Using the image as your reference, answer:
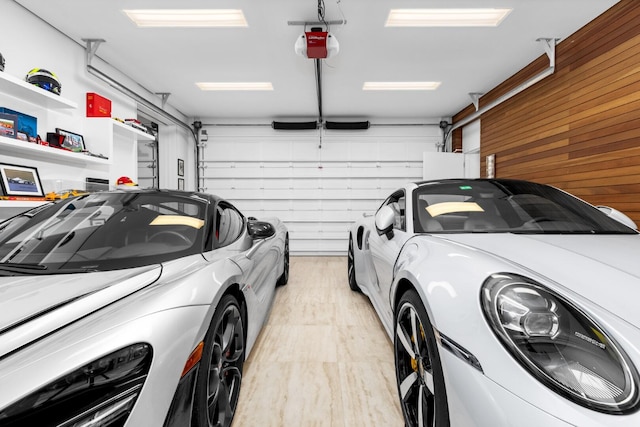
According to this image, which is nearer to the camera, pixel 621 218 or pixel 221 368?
pixel 221 368

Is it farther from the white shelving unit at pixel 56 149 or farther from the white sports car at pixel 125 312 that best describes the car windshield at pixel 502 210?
the white shelving unit at pixel 56 149

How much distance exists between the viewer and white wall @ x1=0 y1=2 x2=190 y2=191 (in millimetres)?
3062

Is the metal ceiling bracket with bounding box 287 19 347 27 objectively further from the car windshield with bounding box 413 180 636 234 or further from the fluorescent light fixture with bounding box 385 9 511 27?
the car windshield with bounding box 413 180 636 234

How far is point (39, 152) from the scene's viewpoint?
10.3 ft

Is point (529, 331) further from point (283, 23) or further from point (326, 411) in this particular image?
point (283, 23)

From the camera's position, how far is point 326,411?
5.09 feet

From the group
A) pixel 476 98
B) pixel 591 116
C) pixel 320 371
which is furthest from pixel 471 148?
pixel 320 371

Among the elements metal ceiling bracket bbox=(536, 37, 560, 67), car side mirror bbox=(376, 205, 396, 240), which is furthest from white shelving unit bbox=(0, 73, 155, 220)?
metal ceiling bracket bbox=(536, 37, 560, 67)

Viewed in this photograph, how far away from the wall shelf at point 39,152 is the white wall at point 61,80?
0.15ft

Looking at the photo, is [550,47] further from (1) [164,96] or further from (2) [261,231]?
(1) [164,96]

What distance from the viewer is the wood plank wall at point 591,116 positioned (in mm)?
3127

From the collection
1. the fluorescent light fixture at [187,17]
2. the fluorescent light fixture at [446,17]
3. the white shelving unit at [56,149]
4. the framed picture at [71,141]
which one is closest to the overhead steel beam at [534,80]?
the fluorescent light fixture at [446,17]

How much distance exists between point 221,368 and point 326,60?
4301 millimetres

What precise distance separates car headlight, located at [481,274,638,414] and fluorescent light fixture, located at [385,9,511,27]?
3423mm
